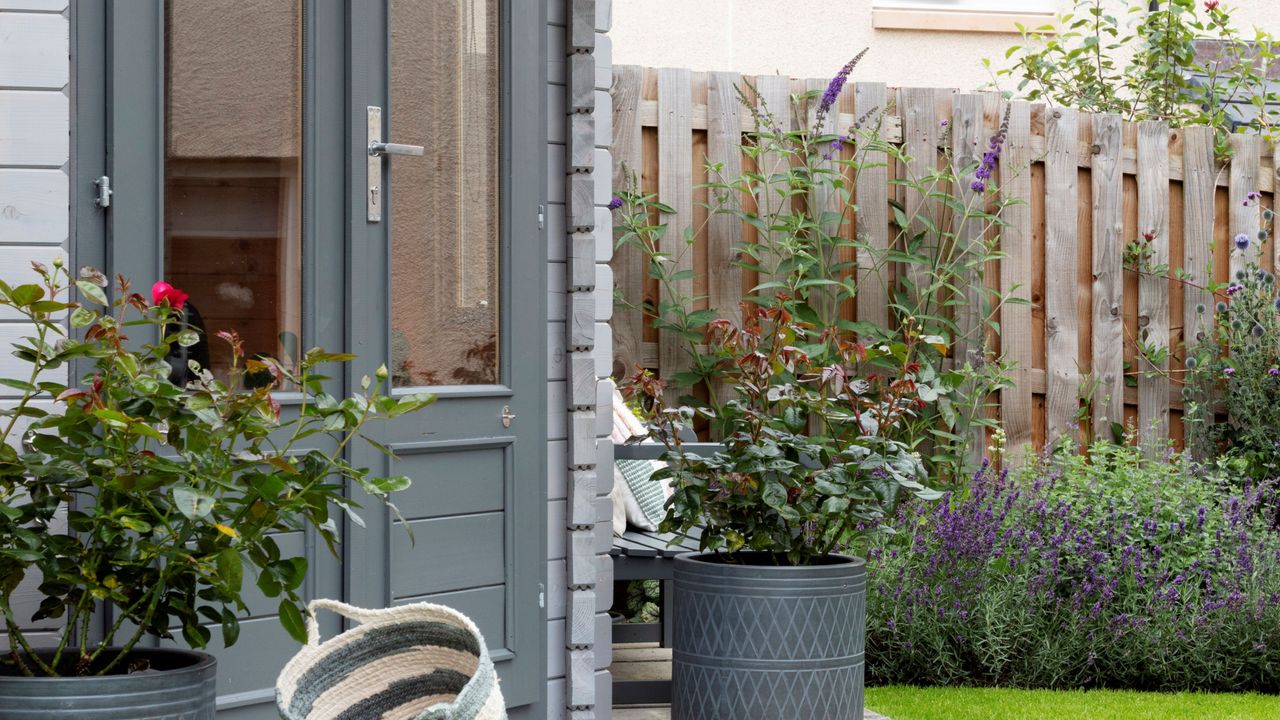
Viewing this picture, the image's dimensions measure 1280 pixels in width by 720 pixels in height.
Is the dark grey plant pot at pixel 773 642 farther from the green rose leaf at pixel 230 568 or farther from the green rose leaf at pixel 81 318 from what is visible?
the green rose leaf at pixel 81 318

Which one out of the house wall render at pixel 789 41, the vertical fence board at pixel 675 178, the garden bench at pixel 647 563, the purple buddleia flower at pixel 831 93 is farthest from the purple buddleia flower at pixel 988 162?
the house wall render at pixel 789 41

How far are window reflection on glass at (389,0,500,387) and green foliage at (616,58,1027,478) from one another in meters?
1.75

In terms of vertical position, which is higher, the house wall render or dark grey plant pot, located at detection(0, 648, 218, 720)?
the house wall render

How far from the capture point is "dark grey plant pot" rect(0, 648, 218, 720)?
6.76 feet

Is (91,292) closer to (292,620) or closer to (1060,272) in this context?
(292,620)

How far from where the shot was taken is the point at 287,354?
3.07 metres

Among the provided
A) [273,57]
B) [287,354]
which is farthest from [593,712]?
[273,57]

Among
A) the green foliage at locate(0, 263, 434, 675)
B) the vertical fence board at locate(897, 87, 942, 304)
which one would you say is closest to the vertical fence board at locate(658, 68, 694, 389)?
the vertical fence board at locate(897, 87, 942, 304)

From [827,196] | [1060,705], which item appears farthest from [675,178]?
[1060,705]

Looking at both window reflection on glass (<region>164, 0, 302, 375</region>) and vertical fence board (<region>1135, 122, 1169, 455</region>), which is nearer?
window reflection on glass (<region>164, 0, 302, 375</region>)

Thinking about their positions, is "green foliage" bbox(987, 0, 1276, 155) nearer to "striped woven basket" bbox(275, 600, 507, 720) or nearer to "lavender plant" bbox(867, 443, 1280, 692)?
"lavender plant" bbox(867, 443, 1280, 692)

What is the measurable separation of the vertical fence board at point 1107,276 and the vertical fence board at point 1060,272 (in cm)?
10

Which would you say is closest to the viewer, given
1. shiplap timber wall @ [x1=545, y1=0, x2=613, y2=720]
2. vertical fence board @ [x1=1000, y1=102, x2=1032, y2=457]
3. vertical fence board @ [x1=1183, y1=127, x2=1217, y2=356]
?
shiplap timber wall @ [x1=545, y1=0, x2=613, y2=720]

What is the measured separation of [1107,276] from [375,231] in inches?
145
